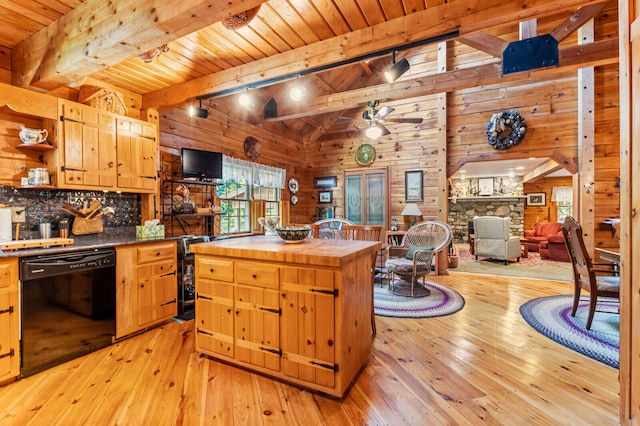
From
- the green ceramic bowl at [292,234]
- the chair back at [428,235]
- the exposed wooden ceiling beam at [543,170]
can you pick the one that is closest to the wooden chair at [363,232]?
the chair back at [428,235]

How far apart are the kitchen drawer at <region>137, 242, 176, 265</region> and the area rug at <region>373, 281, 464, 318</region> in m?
2.36

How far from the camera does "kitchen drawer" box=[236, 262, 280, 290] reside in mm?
1943

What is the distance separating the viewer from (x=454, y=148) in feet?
17.8

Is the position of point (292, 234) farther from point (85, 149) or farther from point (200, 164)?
point (200, 164)

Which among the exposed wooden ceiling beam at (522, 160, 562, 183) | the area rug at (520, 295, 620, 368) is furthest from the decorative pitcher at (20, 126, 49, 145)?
the exposed wooden ceiling beam at (522, 160, 562, 183)

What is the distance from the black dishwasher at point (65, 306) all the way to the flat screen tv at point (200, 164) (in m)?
1.60

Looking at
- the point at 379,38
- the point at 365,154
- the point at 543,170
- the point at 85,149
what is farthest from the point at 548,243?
the point at 85,149

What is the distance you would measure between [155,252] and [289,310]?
1776mm

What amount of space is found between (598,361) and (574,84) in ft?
14.6

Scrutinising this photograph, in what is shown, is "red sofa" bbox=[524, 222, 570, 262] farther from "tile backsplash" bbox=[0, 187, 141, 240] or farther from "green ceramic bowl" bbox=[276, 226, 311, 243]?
"tile backsplash" bbox=[0, 187, 141, 240]

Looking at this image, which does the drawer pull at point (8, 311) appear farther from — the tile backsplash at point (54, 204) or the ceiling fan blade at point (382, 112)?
the ceiling fan blade at point (382, 112)

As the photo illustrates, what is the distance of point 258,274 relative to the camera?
1998 mm

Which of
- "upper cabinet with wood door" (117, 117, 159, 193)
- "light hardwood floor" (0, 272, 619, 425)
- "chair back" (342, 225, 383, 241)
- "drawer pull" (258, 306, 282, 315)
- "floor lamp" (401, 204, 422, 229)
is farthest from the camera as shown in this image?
"floor lamp" (401, 204, 422, 229)

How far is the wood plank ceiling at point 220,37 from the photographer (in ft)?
6.48
